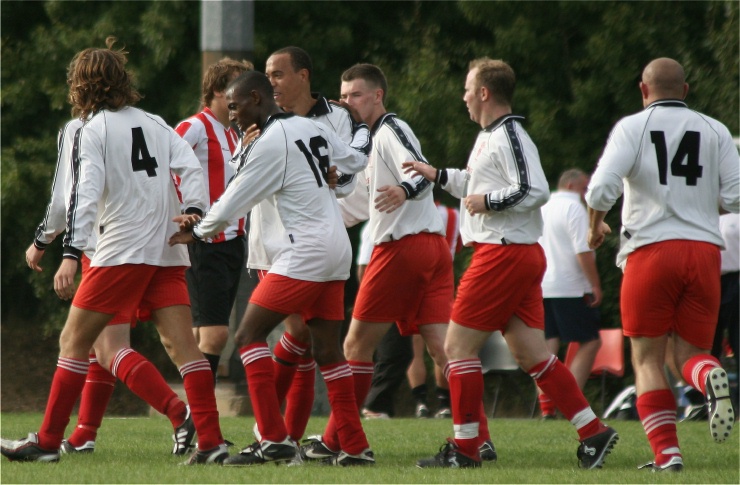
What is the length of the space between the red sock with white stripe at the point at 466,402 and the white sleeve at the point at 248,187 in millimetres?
1500

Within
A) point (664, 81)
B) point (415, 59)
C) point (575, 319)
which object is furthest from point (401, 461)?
point (415, 59)

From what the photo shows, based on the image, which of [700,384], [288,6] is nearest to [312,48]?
[288,6]

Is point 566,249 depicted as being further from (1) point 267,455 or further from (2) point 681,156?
(1) point 267,455

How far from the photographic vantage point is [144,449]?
7.95 m

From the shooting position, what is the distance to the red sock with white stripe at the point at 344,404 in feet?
22.7

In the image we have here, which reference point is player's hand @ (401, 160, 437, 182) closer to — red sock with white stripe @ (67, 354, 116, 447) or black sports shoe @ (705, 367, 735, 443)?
black sports shoe @ (705, 367, 735, 443)

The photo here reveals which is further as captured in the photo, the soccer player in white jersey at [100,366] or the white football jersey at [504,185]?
the soccer player in white jersey at [100,366]

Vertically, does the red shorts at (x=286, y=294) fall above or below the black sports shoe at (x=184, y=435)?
above

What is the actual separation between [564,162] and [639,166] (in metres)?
8.41

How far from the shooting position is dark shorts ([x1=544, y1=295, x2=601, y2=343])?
12.1 metres

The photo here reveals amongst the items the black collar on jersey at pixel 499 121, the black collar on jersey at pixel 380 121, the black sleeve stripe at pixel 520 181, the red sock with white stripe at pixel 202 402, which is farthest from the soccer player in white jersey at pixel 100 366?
the black collar on jersey at pixel 499 121

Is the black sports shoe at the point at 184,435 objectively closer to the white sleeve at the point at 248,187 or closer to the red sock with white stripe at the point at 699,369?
the white sleeve at the point at 248,187

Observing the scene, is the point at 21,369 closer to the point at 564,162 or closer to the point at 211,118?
the point at 564,162

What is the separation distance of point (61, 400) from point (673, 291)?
3.40m
